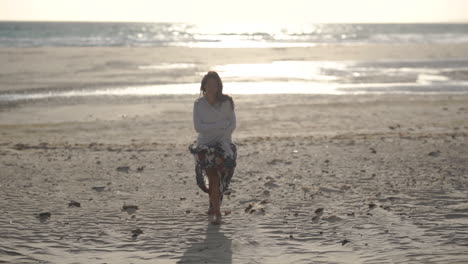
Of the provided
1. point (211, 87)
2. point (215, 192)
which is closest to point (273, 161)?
point (215, 192)

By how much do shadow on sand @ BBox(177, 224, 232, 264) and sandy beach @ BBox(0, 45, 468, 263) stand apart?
0.02 m

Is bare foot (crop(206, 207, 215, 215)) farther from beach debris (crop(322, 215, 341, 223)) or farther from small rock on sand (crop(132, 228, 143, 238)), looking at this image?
beach debris (crop(322, 215, 341, 223))

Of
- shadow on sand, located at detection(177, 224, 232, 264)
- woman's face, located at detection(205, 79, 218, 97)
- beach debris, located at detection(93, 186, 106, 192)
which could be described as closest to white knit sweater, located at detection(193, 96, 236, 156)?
woman's face, located at detection(205, 79, 218, 97)

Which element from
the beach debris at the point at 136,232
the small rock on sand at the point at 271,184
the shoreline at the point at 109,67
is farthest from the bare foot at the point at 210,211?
the shoreline at the point at 109,67

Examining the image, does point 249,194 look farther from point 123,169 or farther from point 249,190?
point 123,169

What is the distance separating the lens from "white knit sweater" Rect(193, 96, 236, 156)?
21.5 feet

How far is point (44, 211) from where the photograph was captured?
729 centimetres

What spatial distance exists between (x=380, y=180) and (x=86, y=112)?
9866 mm

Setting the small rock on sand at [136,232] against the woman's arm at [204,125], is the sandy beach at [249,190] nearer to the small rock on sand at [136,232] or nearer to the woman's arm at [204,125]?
the small rock on sand at [136,232]

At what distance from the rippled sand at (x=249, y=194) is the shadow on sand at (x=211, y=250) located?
0.02 metres

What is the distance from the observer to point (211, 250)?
597cm

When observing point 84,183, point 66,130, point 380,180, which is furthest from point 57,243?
point 66,130

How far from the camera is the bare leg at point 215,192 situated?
264 inches

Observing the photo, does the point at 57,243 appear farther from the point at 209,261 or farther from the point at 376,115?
the point at 376,115
